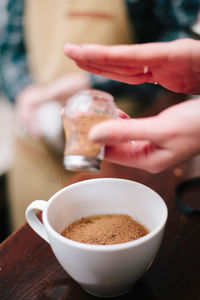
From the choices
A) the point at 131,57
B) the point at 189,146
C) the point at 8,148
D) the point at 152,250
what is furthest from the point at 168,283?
the point at 8,148

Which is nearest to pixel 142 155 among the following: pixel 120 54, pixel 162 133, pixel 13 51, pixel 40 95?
pixel 162 133

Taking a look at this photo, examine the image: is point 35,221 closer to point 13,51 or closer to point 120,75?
point 120,75

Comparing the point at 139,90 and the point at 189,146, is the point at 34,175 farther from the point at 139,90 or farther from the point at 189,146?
the point at 189,146

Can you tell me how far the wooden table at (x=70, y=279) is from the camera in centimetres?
46

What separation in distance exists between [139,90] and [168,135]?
862 mm

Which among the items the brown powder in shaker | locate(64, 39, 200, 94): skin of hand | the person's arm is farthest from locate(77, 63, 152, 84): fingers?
the person's arm

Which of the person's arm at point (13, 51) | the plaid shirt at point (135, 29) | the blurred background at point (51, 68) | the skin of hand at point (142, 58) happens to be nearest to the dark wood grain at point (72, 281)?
the skin of hand at point (142, 58)

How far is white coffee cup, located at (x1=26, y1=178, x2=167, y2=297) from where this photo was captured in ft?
1.26

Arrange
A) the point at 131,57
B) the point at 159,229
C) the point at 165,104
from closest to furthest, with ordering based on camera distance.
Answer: the point at 159,229
the point at 131,57
the point at 165,104

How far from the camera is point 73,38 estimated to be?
128 cm

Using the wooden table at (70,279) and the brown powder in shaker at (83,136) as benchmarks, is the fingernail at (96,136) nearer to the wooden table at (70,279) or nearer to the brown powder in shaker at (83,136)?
the brown powder in shaker at (83,136)

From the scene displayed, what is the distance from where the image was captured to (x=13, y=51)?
1.42 metres

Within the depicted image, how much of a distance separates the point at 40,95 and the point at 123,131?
36.8 inches

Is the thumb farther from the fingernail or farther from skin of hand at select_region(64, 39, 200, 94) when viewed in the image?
skin of hand at select_region(64, 39, 200, 94)
